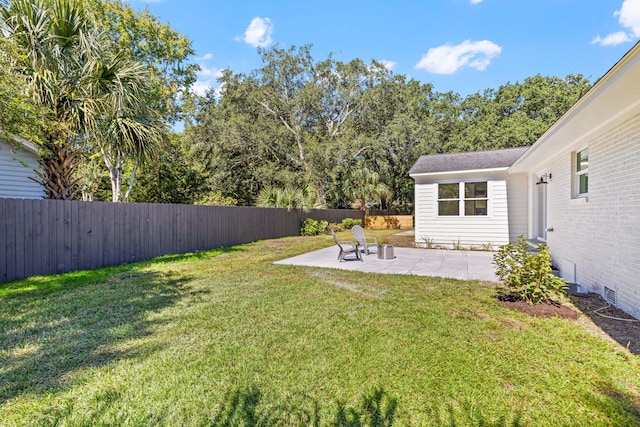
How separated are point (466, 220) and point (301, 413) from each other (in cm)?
984

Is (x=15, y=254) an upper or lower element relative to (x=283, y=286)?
upper

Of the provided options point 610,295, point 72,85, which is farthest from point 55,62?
point 610,295

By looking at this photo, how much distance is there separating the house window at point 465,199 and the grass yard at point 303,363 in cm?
624

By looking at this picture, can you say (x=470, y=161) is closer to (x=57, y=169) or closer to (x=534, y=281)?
(x=534, y=281)

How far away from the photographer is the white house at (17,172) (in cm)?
→ 841

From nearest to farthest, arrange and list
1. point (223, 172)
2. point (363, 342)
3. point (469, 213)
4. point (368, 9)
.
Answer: point (363, 342), point (469, 213), point (368, 9), point (223, 172)

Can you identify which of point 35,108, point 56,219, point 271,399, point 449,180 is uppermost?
point 35,108

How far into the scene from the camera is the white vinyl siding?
10.0m

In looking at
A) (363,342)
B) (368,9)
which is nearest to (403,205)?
(368,9)

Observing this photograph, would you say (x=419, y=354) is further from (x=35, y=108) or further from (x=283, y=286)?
(x=35, y=108)

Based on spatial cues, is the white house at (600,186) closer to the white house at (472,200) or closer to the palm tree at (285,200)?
the white house at (472,200)

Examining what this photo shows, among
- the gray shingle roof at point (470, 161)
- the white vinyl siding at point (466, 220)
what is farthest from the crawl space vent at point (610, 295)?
the gray shingle roof at point (470, 161)

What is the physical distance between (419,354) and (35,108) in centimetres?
786

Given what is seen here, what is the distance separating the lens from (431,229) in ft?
36.1
